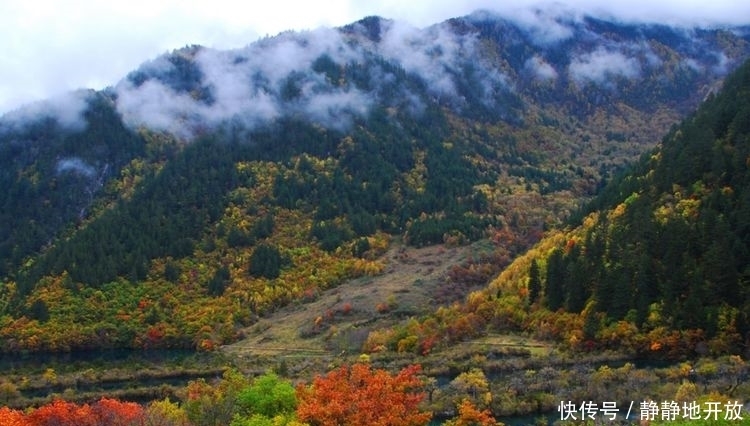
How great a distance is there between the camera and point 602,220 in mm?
148125

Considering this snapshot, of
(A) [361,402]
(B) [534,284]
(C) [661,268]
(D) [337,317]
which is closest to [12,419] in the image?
(A) [361,402]

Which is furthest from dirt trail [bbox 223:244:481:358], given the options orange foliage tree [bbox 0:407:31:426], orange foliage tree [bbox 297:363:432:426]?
orange foliage tree [bbox 0:407:31:426]

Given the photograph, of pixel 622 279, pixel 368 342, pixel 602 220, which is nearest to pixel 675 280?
pixel 622 279

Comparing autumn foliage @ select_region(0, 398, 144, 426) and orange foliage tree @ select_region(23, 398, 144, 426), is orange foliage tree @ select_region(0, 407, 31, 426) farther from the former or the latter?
orange foliage tree @ select_region(23, 398, 144, 426)

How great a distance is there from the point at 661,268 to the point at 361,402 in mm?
60792

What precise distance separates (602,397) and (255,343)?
9459 centimetres

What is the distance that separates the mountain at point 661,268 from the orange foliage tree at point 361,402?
3811 centimetres

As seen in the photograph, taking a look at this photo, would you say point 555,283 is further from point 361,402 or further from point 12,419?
point 12,419

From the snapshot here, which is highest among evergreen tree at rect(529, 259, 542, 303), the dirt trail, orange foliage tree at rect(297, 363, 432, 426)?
orange foliage tree at rect(297, 363, 432, 426)

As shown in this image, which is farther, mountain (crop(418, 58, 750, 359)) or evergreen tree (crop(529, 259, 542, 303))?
evergreen tree (crop(529, 259, 542, 303))

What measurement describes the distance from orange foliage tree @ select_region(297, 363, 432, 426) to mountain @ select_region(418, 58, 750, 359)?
1500 inches

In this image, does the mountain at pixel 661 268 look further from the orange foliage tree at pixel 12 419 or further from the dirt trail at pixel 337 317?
the orange foliage tree at pixel 12 419

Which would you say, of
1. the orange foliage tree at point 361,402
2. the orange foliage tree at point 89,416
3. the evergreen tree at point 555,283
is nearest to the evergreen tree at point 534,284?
the evergreen tree at point 555,283

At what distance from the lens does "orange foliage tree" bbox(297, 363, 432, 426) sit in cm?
7925
